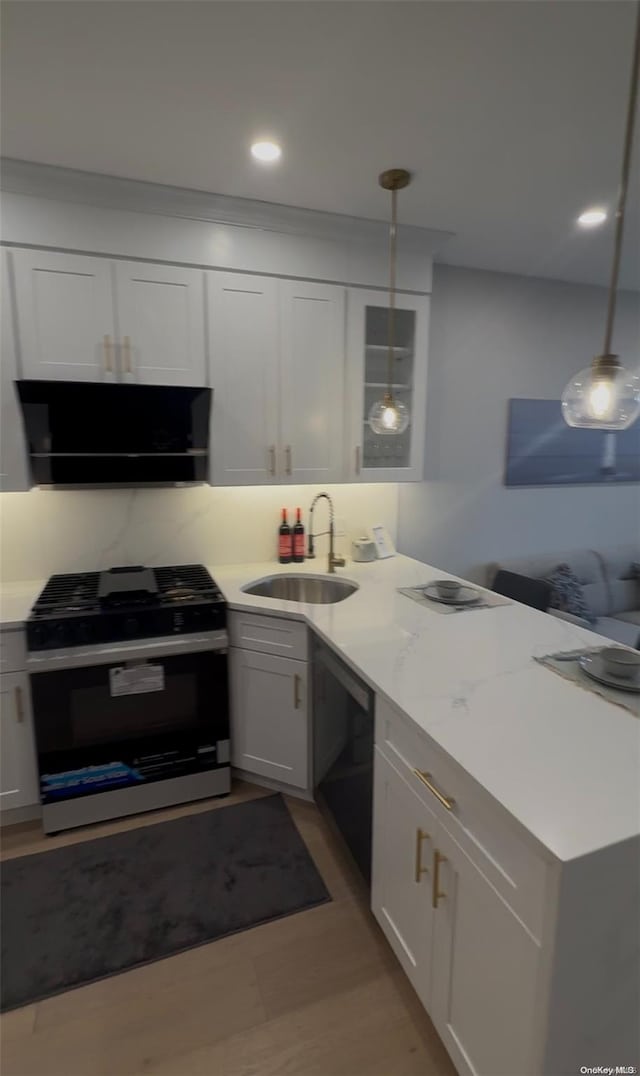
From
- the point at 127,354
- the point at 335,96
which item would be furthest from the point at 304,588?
the point at 335,96

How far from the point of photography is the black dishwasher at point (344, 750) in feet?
5.50

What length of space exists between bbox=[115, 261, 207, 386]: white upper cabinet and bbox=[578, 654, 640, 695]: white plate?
1956 mm

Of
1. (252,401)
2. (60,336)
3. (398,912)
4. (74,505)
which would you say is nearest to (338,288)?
(252,401)

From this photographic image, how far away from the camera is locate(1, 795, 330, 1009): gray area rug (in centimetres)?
165

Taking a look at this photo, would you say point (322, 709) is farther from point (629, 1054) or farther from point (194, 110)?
point (194, 110)

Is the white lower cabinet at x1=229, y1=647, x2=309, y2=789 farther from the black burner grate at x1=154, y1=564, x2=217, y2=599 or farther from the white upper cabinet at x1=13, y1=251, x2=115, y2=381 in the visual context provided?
the white upper cabinet at x1=13, y1=251, x2=115, y2=381

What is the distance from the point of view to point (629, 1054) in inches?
41.1

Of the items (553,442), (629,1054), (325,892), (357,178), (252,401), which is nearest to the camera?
(629,1054)

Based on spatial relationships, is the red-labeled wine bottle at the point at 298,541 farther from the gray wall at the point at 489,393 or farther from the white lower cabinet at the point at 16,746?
the white lower cabinet at the point at 16,746

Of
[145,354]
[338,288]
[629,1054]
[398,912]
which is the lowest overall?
[398,912]

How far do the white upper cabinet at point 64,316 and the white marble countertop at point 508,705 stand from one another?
1.23 metres

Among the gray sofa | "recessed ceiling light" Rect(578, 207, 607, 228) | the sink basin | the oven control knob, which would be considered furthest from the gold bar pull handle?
"recessed ceiling light" Rect(578, 207, 607, 228)

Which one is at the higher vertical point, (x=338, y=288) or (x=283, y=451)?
(x=338, y=288)

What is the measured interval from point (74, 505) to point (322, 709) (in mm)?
1582
